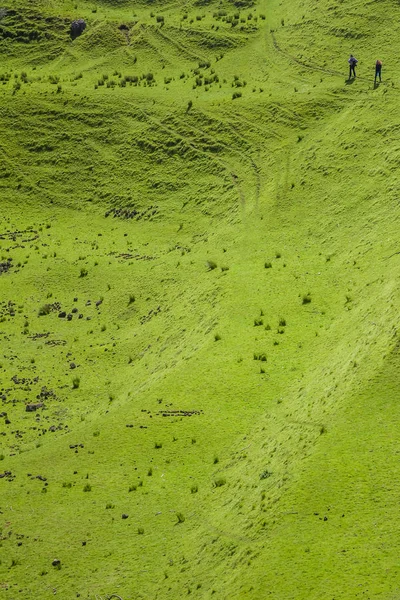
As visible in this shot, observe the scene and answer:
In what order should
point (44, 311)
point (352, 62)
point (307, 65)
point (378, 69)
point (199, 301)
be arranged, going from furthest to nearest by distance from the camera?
1. point (307, 65)
2. point (352, 62)
3. point (378, 69)
4. point (44, 311)
5. point (199, 301)

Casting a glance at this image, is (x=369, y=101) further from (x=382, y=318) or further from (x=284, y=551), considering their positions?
(x=284, y=551)

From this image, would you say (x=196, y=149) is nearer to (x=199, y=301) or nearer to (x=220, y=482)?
(x=199, y=301)

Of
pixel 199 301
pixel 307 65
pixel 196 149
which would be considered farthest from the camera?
pixel 307 65

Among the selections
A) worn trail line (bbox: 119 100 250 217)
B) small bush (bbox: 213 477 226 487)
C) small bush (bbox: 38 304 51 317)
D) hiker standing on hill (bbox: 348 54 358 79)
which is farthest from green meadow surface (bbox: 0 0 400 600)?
hiker standing on hill (bbox: 348 54 358 79)

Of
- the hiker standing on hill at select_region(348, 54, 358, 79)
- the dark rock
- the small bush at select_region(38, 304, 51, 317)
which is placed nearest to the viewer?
the dark rock

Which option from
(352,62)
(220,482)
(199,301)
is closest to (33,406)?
(199,301)

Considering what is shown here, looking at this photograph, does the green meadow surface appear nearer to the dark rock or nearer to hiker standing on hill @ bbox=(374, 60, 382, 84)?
the dark rock

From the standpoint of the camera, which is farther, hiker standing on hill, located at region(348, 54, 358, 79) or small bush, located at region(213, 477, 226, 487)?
hiker standing on hill, located at region(348, 54, 358, 79)

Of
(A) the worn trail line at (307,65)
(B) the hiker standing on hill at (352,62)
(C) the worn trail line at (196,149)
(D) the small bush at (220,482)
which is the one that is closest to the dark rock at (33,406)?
(D) the small bush at (220,482)
